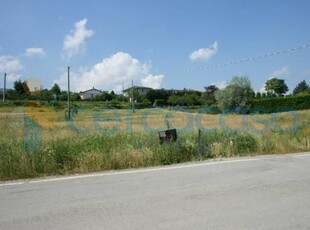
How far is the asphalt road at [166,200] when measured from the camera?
15.6 ft

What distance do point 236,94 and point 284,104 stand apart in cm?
1516

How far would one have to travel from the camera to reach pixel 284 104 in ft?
184

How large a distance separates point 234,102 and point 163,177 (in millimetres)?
63801

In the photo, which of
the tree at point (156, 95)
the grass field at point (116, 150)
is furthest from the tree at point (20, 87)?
the grass field at point (116, 150)

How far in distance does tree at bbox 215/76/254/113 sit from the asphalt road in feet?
202

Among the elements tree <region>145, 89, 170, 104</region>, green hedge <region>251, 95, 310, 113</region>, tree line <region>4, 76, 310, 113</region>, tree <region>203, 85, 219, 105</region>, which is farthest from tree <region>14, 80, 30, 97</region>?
green hedge <region>251, 95, 310, 113</region>

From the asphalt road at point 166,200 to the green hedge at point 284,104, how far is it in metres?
45.3

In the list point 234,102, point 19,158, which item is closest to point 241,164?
point 19,158

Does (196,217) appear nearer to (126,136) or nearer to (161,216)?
(161,216)

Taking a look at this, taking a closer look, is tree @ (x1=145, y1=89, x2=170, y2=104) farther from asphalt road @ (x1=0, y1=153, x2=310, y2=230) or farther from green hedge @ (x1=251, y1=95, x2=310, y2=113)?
asphalt road @ (x1=0, y1=153, x2=310, y2=230)

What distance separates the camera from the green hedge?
53062mm

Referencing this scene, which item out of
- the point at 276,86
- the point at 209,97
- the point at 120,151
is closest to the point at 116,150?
the point at 120,151

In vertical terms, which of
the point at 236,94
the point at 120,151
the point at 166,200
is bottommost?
the point at 166,200

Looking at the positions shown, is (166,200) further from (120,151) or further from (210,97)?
(210,97)
